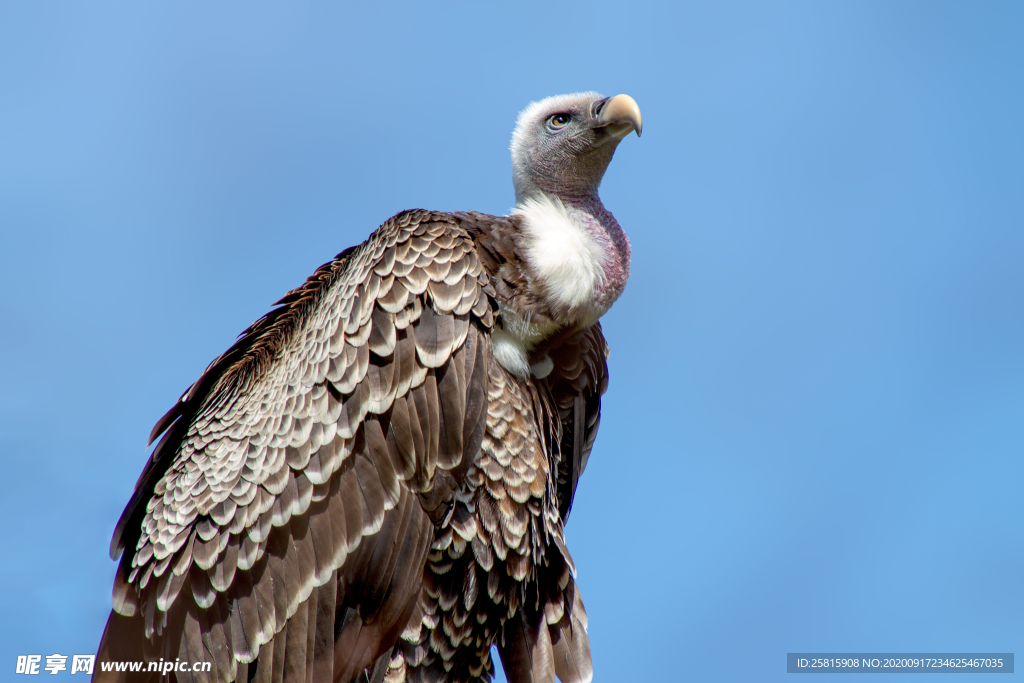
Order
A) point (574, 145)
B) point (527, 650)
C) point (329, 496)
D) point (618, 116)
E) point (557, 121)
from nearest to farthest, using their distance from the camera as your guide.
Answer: point (329, 496) → point (527, 650) → point (618, 116) → point (574, 145) → point (557, 121)

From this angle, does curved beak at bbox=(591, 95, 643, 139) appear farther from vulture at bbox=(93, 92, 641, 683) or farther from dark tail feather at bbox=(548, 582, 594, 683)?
dark tail feather at bbox=(548, 582, 594, 683)

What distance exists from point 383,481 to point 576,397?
74.5 inches

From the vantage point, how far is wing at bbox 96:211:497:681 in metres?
4.33

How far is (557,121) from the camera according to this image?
19.3ft

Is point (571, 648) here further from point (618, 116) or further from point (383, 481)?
point (618, 116)

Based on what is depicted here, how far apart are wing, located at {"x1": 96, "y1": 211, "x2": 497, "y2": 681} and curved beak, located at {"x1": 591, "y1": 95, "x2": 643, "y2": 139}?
158 cm

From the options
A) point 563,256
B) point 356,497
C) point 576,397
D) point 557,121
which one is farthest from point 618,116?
point 356,497

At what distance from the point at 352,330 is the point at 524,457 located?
126 cm

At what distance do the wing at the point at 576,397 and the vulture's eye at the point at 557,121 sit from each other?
1.42 metres

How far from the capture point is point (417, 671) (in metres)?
4.90

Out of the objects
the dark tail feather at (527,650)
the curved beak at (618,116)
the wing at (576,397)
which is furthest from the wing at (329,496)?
the curved beak at (618,116)

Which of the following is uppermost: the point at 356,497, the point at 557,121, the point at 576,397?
the point at 557,121

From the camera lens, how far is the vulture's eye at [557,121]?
5.87m

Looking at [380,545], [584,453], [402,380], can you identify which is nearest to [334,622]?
[380,545]
